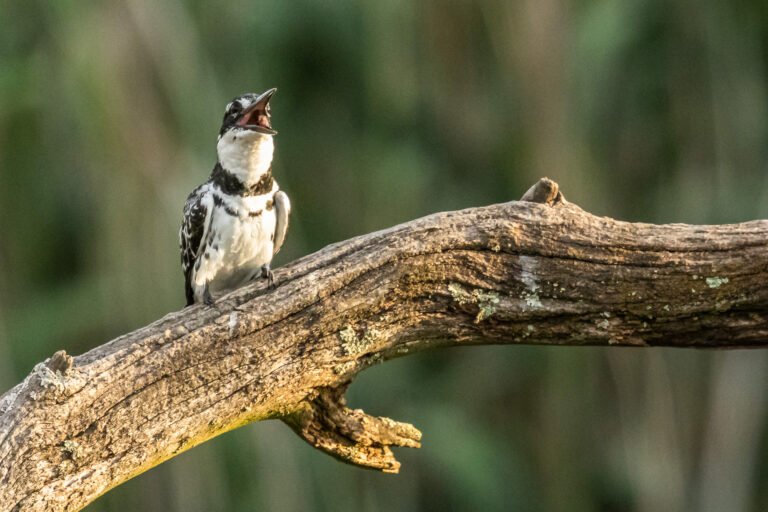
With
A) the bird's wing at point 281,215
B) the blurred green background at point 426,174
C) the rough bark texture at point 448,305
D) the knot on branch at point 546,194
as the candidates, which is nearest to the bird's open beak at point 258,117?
the bird's wing at point 281,215

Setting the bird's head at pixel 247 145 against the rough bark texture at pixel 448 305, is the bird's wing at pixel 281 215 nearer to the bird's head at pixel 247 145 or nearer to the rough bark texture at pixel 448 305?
the bird's head at pixel 247 145

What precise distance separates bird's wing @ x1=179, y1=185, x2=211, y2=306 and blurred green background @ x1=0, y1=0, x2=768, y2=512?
8.07 feet

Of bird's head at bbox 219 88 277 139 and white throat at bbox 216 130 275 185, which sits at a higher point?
bird's head at bbox 219 88 277 139

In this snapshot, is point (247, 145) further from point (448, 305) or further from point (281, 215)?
point (448, 305)

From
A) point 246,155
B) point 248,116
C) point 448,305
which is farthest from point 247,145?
point 448,305

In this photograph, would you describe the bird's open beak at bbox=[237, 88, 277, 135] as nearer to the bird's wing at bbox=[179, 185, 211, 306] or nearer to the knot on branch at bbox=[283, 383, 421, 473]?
the bird's wing at bbox=[179, 185, 211, 306]

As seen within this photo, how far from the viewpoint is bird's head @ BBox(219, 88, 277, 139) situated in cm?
469

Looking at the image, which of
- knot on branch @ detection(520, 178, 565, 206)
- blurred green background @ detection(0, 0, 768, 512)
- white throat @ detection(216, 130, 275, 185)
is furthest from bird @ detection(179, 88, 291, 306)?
blurred green background @ detection(0, 0, 768, 512)

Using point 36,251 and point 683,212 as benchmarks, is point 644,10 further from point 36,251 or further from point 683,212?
point 36,251

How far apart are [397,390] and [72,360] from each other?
6.17 meters

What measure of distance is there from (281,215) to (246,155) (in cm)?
30

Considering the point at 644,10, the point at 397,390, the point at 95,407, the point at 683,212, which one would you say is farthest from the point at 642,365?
the point at 95,407

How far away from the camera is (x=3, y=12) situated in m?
9.10

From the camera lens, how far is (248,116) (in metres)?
4.82
